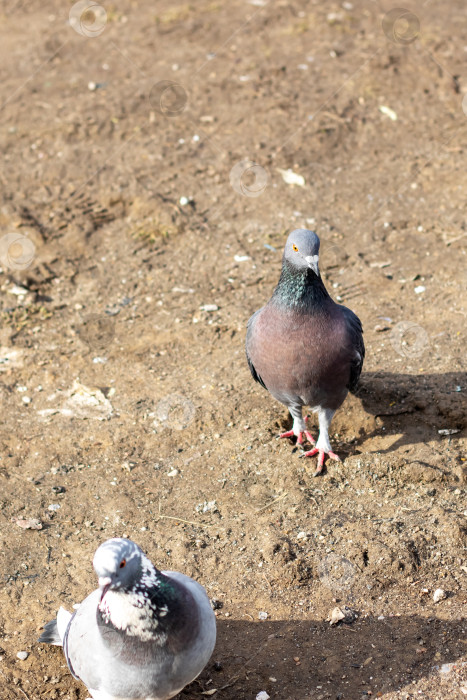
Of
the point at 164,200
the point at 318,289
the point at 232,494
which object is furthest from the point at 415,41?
the point at 232,494

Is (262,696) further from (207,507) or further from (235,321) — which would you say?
(235,321)

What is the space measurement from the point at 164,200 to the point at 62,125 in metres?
2.13

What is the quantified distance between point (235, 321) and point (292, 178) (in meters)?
2.50

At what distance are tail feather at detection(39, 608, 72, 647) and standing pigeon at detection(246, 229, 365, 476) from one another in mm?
2011

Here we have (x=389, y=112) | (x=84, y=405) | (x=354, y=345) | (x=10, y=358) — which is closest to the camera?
(x=354, y=345)

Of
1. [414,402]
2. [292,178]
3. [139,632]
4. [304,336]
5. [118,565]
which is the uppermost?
[118,565]

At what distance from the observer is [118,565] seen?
118 inches

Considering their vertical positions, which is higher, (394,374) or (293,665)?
(293,665)

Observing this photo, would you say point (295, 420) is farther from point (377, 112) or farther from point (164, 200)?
point (377, 112)

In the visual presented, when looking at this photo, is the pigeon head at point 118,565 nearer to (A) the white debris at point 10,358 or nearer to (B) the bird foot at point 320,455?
(B) the bird foot at point 320,455

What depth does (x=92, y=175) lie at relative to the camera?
28.1 ft

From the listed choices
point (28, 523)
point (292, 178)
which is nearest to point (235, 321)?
point (292, 178)

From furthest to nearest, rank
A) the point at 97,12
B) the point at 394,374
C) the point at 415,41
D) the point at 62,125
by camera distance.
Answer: the point at 97,12
the point at 415,41
the point at 62,125
the point at 394,374

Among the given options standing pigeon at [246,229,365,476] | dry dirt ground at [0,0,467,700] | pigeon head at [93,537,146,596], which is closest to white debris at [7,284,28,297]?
dry dirt ground at [0,0,467,700]
